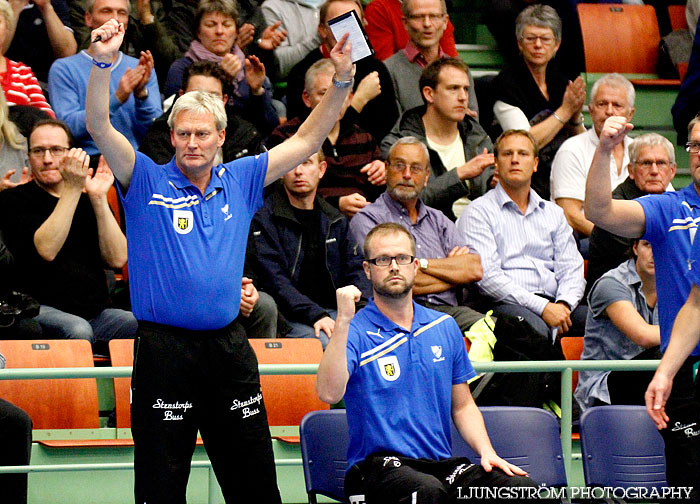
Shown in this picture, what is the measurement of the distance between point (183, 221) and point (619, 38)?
584 centimetres

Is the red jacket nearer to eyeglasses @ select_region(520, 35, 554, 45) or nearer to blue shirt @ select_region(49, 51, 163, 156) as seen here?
eyeglasses @ select_region(520, 35, 554, 45)

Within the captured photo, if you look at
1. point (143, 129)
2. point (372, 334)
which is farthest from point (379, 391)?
point (143, 129)

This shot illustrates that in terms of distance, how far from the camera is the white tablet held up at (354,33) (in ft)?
13.3

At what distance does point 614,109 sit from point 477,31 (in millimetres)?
2291

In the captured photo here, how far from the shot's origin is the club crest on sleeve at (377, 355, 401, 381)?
4219mm

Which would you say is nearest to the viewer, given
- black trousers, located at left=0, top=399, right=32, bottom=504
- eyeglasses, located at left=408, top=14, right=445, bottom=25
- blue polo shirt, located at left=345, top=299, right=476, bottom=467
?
blue polo shirt, located at left=345, top=299, right=476, bottom=467

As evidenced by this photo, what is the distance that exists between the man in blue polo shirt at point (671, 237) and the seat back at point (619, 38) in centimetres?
466

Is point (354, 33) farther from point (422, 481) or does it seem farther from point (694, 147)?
point (422, 481)

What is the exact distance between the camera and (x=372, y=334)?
14.0ft

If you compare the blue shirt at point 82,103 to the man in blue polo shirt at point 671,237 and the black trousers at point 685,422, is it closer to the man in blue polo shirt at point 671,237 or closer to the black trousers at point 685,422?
the man in blue polo shirt at point 671,237

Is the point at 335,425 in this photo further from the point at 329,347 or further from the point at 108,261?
the point at 108,261

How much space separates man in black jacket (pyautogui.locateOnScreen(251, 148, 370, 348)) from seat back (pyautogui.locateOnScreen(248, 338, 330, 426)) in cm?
39

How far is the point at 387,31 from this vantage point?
8312 mm

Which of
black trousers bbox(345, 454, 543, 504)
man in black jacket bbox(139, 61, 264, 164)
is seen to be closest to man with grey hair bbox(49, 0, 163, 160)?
man in black jacket bbox(139, 61, 264, 164)
